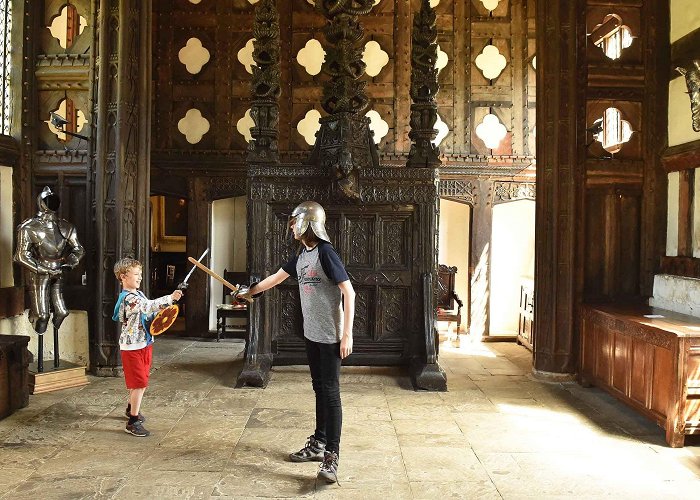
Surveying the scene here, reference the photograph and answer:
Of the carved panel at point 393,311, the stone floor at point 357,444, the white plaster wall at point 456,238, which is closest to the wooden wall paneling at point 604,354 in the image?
the stone floor at point 357,444

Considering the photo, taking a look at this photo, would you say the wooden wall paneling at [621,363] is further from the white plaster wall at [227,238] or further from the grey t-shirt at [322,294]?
the white plaster wall at [227,238]

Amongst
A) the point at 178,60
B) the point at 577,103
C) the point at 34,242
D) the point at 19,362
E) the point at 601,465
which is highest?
the point at 178,60

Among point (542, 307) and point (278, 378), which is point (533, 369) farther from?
point (278, 378)

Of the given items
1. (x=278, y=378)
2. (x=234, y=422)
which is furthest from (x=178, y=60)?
(x=234, y=422)

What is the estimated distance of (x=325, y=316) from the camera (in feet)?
13.2

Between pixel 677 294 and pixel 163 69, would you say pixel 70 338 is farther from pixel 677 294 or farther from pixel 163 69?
pixel 677 294

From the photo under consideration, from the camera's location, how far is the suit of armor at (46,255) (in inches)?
250

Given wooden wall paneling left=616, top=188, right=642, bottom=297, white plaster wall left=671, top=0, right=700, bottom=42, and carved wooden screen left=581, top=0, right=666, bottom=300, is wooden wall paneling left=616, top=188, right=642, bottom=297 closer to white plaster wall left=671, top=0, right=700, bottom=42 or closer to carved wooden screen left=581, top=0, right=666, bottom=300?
carved wooden screen left=581, top=0, right=666, bottom=300

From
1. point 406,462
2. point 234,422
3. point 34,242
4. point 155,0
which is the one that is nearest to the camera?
point 406,462

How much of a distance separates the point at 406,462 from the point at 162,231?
363 inches

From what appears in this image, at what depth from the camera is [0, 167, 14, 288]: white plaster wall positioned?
7.18 meters

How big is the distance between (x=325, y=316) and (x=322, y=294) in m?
0.15

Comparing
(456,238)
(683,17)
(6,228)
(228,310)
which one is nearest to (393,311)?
(228,310)

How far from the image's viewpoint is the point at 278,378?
698cm
